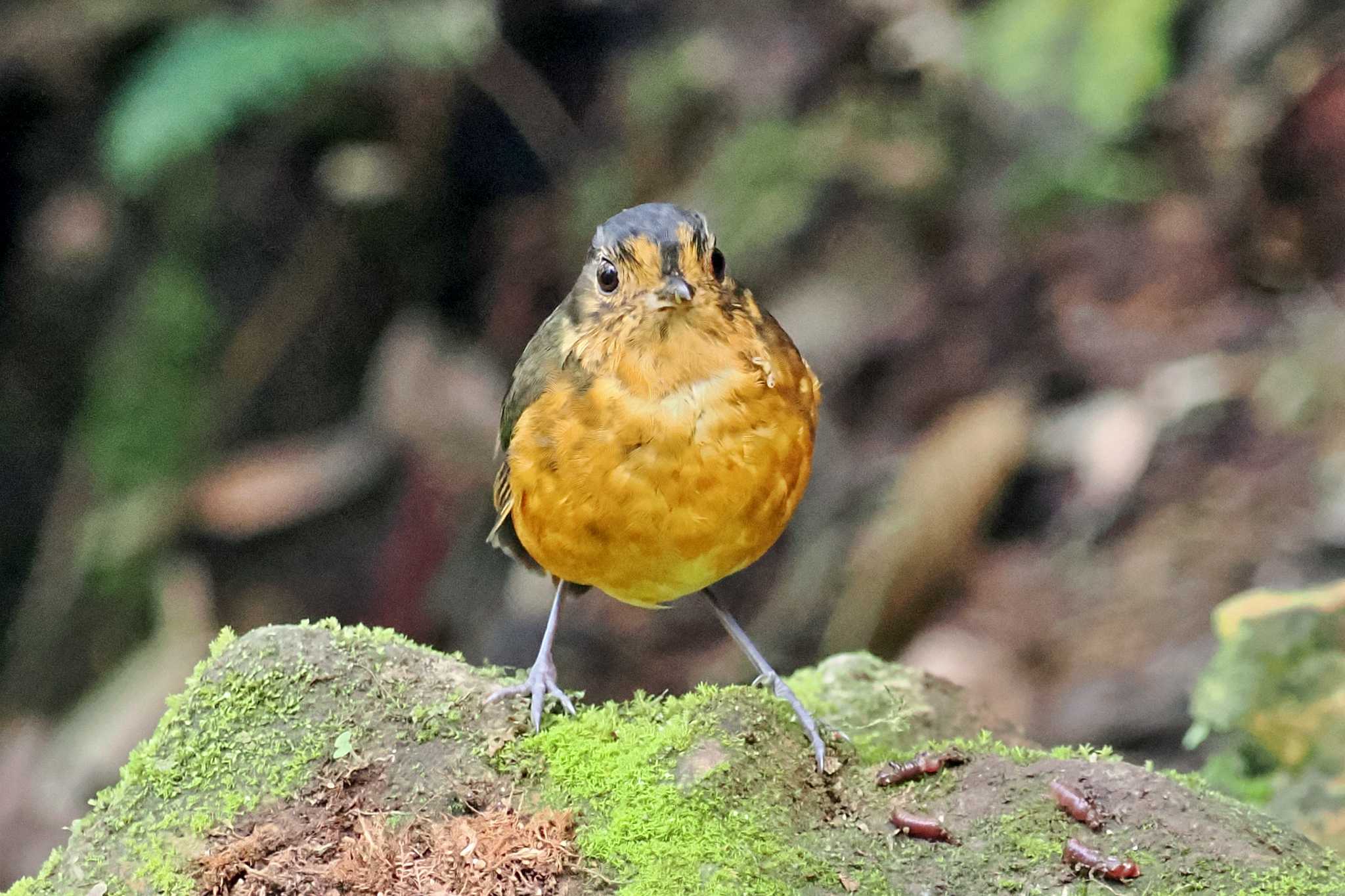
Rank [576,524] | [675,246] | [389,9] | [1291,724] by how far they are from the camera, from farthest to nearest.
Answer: [389,9] → [1291,724] → [576,524] → [675,246]

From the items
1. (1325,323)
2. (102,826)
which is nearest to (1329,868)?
(102,826)

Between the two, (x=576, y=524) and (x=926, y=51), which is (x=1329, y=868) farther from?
(x=926, y=51)

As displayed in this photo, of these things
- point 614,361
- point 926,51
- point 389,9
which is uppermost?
point 389,9

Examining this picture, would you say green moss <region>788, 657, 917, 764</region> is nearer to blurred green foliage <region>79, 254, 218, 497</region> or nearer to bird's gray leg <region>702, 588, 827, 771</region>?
bird's gray leg <region>702, 588, 827, 771</region>

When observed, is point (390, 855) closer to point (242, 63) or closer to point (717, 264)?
point (717, 264)

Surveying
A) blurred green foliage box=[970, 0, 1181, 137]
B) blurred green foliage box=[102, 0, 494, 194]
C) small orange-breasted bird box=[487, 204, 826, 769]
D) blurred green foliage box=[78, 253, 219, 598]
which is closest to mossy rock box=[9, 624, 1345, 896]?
small orange-breasted bird box=[487, 204, 826, 769]

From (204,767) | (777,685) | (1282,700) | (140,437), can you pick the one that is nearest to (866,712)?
(777,685)

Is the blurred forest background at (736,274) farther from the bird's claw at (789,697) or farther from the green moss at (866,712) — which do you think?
the bird's claw at (789,697)

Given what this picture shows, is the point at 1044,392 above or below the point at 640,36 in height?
below
